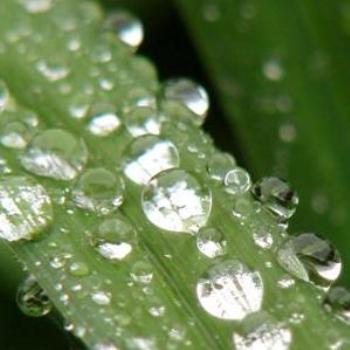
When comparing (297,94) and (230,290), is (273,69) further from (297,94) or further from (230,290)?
(230,290)

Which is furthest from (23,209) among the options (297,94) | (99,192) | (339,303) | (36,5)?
(297,94)

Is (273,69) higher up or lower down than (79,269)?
lower down

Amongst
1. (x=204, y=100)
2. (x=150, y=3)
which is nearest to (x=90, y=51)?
(x=204, y=100)

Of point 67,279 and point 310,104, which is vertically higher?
point 67,279

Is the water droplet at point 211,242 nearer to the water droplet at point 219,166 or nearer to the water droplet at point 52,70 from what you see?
the water droplet at point 219,166

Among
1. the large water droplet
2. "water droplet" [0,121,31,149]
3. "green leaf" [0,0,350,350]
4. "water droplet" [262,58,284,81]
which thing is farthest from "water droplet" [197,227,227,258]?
"water droplet" [262,58,284,81]

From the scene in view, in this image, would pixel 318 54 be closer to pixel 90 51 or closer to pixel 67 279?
pixel 90 51

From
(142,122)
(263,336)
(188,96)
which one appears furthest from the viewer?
(188,96)
